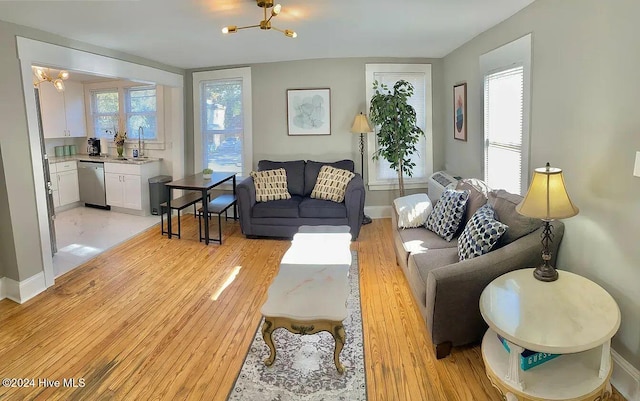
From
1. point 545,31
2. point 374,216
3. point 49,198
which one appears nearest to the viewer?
point 545,31

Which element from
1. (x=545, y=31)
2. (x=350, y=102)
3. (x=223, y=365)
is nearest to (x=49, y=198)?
(x=223, y=365)

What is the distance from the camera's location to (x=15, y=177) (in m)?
3.32

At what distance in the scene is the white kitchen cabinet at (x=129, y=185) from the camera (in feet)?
20.0

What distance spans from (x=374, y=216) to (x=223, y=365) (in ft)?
12.4

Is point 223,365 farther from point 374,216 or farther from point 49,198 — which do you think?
point 374,216

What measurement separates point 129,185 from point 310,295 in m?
4.78

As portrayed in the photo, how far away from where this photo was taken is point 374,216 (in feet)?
19.4

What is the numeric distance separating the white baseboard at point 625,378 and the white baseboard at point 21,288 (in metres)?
4.23

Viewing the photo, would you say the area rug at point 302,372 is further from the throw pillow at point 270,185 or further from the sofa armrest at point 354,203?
the throw pillow at point 270,185

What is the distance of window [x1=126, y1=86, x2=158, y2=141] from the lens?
6.62 metres

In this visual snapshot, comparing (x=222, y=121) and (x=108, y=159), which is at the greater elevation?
(x=222, y=121)

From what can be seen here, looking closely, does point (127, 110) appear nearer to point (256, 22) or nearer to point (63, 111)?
point (63, 111)

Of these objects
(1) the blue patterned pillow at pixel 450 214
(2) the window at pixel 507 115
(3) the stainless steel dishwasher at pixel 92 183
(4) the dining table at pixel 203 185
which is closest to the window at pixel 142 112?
(3) the stainless steel dishwasher at pixel 92 183

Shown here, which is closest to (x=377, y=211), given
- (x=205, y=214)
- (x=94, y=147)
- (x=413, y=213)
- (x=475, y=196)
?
(x=413, y=213)
